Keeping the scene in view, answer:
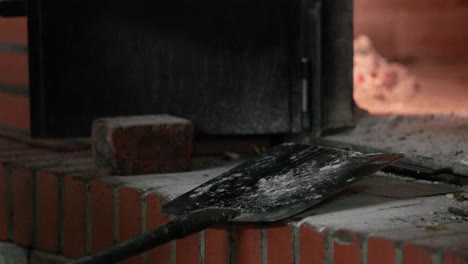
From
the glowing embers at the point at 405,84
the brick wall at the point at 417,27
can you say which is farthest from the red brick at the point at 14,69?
the brick wall at the point at 417,27

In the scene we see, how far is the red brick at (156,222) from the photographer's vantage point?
5.93ft

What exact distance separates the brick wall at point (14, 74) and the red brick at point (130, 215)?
0.65 m

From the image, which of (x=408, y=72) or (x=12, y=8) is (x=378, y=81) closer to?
(x=408, y=72)

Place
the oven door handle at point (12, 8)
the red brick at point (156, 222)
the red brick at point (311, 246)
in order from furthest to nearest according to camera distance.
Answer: the oven door handle at point (12, 8) → the red brick at point (156, 222) → the red brick at point (311, 246)

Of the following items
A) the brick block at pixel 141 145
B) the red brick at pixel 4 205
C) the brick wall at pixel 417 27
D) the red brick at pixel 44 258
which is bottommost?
the red brick at pixel 44 258

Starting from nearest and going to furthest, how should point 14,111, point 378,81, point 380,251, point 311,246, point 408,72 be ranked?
1. point 380,251
2. point 311,246
3. point 14,111
4. point 378,81
5. point 408,72

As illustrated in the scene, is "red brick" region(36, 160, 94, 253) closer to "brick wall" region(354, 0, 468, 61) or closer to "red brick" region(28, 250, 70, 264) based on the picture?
"red brick" region(28, 250, 70, 264)

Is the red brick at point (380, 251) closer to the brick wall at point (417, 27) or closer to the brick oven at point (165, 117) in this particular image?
the brick oven at point (165, 117)

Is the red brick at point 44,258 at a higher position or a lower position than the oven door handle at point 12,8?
lower

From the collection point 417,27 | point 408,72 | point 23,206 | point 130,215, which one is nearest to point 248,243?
point 130,215

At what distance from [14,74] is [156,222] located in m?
0.88

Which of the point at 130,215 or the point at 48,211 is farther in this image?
the point at 48,211

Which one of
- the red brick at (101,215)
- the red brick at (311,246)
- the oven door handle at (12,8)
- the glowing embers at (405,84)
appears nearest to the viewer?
the red brick at (311,246)

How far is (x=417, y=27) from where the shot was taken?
365 centimetres
